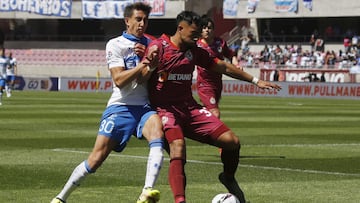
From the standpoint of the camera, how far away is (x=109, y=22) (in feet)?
234

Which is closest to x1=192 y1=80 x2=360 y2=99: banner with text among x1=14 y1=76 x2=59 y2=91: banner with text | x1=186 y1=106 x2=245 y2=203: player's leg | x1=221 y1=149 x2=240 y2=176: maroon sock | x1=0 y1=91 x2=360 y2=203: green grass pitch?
x1=14 y1=76 x2=59 y2=91: banner with text

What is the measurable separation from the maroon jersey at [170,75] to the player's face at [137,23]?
7.5 inches

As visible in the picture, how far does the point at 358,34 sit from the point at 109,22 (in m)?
19.7

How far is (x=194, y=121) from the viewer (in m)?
10.1

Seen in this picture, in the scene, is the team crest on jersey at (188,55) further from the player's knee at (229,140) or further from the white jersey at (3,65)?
the white jersey at (3,65)

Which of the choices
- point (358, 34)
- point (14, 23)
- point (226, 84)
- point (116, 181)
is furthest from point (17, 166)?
point (14, 23)

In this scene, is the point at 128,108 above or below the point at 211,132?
above

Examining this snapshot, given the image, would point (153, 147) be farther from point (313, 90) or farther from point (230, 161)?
point (313, 90)

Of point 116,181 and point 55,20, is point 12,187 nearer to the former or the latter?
point 116,181

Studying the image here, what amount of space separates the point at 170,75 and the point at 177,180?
1.18 metres

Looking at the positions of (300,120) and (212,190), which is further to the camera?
(300,120)

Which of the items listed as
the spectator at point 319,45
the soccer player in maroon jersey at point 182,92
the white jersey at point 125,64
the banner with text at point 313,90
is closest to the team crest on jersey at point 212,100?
the soccer player in maroon jersey at point 182,92

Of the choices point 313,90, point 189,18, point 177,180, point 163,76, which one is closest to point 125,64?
point 163,76

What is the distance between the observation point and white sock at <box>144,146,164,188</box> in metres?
9.18
